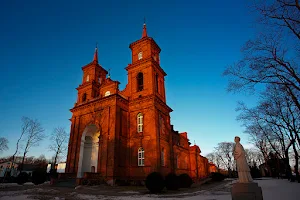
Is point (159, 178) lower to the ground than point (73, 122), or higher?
lower

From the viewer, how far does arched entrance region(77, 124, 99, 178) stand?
25.3 meters

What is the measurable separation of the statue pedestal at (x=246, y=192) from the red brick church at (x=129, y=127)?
13.2 m

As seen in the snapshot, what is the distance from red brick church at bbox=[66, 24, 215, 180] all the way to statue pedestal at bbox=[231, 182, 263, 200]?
13.2 m

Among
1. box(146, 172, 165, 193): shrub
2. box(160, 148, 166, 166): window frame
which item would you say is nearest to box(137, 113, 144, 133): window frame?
box(160, 148, 166, 166): window frame

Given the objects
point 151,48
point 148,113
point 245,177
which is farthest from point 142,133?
point 245,177

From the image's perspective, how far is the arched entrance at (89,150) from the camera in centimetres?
2528

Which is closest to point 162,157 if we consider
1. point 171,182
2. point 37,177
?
point 171,182

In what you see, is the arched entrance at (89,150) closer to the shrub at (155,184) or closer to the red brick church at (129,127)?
the red brick church at (129,127)

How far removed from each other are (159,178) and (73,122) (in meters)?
17.4

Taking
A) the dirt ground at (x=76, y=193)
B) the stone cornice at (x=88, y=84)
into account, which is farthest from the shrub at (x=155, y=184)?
the stone cornice at (x=88, y=84)

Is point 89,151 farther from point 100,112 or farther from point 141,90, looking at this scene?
point 141,90

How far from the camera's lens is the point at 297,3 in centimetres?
954

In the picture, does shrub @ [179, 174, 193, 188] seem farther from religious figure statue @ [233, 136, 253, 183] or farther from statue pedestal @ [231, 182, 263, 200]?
statue pedestal @ [231, 182, 263, 200]

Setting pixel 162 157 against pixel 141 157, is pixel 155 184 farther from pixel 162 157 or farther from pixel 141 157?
pixel 162 157
